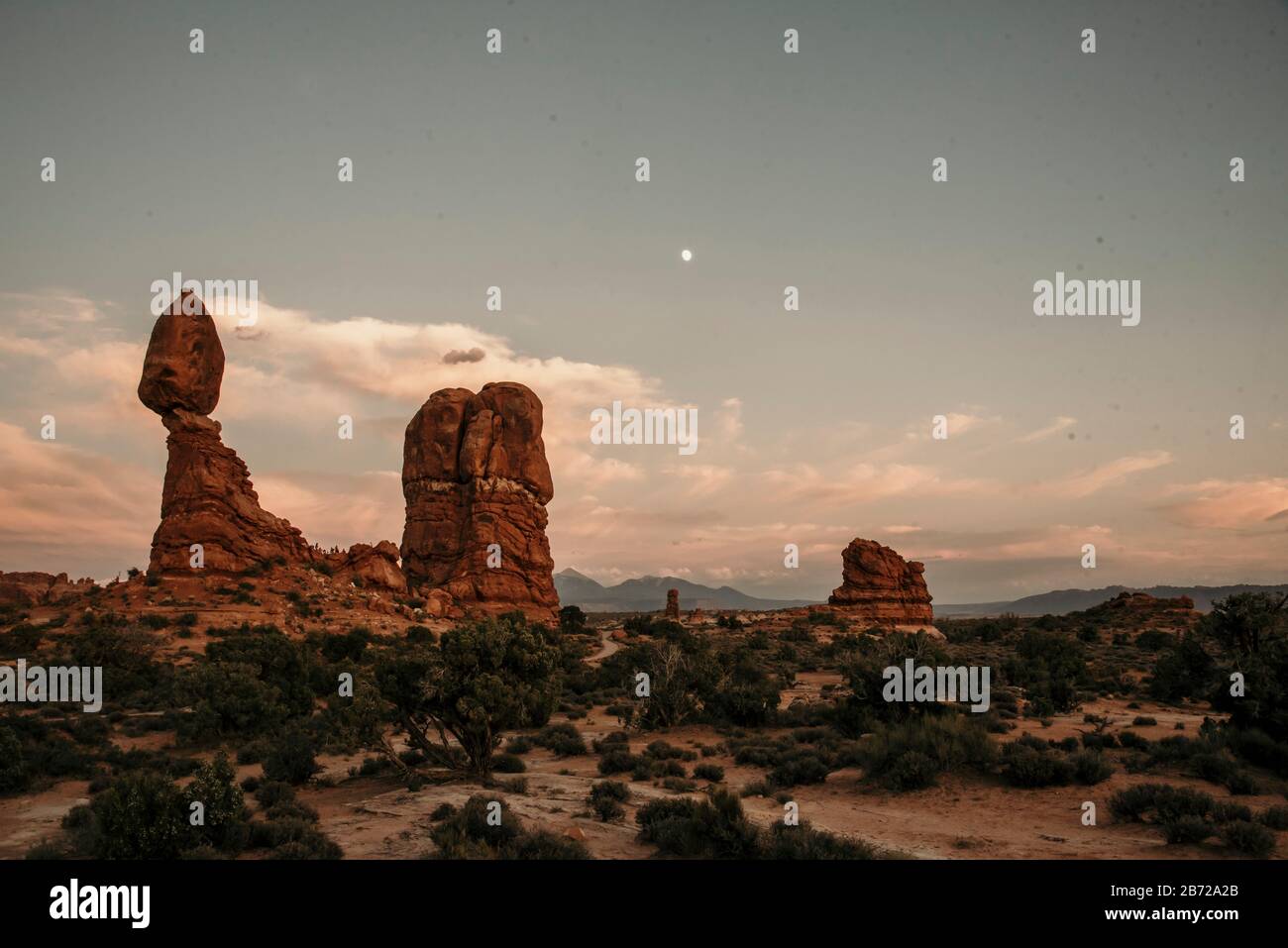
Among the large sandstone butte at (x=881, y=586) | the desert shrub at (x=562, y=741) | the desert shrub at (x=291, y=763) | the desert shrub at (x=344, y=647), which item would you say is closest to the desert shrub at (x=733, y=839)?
the desert shrub at (x=562, y=741)

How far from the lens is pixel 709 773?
16734mm

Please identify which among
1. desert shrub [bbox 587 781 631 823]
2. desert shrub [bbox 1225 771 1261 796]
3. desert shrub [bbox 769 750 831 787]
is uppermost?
desert shrub [bbox 1225 771 1261 796]

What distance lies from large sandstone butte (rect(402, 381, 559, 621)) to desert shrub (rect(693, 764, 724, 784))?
46.1m

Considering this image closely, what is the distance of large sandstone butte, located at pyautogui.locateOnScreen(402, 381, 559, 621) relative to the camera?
63.2m

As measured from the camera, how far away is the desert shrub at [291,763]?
52.6 ft

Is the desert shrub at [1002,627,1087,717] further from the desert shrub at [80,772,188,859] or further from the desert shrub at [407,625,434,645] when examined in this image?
the desert shrub at [407,625,434,645]

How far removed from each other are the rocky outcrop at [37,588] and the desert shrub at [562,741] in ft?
121

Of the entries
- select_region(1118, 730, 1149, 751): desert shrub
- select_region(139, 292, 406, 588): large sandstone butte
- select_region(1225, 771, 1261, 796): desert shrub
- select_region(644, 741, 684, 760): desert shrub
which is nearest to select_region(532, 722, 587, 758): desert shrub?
select_region(644, 741, 684, 760): desert shrub

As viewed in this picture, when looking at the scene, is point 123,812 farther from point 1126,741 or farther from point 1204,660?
point 1204,660

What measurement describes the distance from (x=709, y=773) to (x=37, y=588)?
8100 centimetres

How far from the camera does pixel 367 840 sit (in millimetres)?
11422

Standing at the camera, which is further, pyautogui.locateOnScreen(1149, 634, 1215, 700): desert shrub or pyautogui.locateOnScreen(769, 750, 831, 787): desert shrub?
pyautogui.locateOnScreen(1149, 634, 1215, 700): desert shrub
